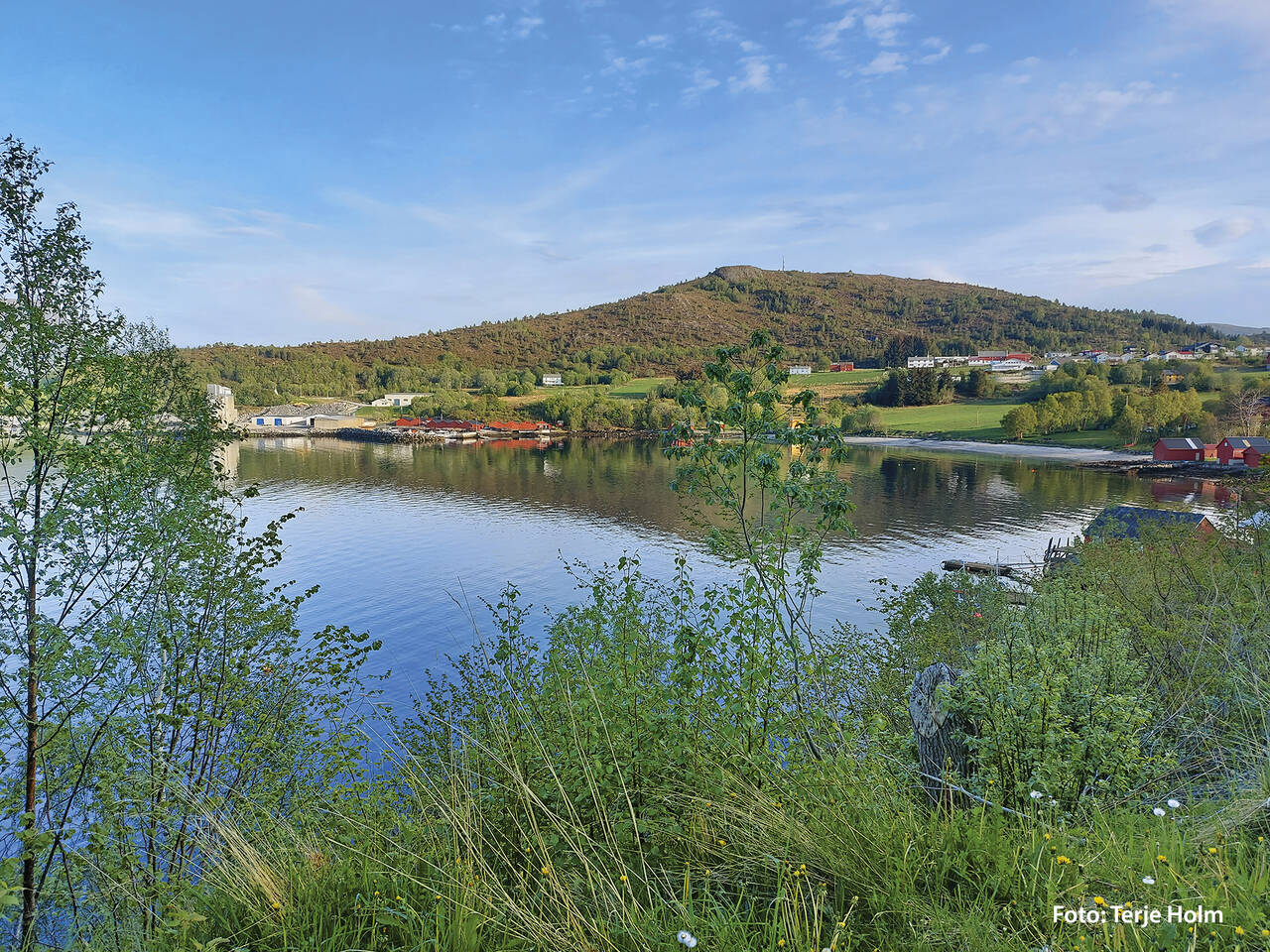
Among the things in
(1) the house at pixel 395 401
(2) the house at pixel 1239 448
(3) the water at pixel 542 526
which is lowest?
(3) the water at pixel 542 526

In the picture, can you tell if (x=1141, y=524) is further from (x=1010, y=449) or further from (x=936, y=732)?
(x=1010, y=449)

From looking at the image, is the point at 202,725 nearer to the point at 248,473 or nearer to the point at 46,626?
the point at 46,626

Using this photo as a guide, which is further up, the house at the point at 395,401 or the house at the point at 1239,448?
the house at the point at 395,401

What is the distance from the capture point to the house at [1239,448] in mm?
69375

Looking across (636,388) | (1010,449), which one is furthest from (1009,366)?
(636,388)

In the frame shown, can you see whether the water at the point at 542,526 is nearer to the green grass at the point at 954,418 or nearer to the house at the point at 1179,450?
the house at the point at 1179,450

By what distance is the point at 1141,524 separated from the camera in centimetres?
2689

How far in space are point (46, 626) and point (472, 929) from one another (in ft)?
21.0

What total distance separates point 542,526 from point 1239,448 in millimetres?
80009

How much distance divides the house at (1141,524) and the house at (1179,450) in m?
58.3

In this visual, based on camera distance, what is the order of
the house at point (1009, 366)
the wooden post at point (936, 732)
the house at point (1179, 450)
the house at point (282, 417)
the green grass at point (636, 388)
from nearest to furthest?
1. the wooden post at point (936, 732)
2. the house at point (1179, 450)
3. the house at point (282, 417)
4. the green grass at point (636, 388)
5. the house at point (1009, 366)

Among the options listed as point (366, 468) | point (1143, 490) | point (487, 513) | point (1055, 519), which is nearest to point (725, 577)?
point (487, 513)

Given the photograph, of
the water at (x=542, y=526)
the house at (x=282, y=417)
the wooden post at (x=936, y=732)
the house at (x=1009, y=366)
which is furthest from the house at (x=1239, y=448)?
the house at (x=282, y=417)

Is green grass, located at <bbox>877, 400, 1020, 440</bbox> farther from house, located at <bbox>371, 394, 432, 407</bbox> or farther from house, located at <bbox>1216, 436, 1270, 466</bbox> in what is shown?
house, located at <bbox>371, 394, 432, 407</bbox>
